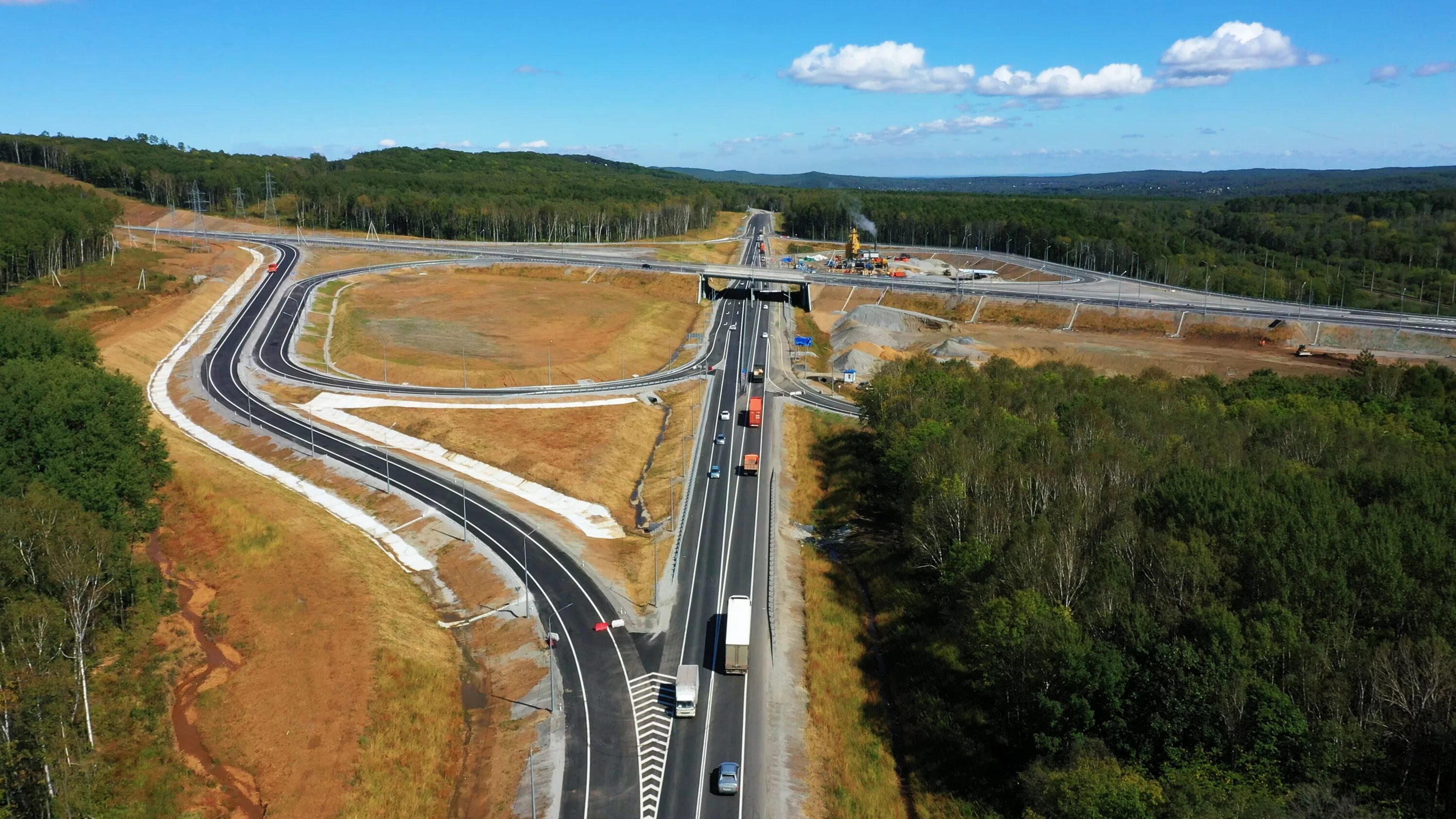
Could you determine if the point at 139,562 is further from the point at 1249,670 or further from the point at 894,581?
the point at 1249,670

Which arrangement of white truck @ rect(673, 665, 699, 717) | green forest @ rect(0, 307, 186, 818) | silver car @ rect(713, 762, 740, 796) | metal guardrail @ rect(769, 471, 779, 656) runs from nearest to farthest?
green forest @ rect(0, 307, 186, 818), silver car @ rect(713, 762, 740, 796), white truck @ rect(673, 665, 699, 717), metal guardrail @ rect(769, 471, 779, 656)

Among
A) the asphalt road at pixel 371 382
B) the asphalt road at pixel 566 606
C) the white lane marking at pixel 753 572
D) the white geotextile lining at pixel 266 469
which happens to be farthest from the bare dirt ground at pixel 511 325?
the white lane marking at pixel 753 572

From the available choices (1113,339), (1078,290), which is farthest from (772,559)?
(1078,290)

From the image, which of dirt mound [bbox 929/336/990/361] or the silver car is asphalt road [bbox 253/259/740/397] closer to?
dirt mound [bbox 929/336/990/361]

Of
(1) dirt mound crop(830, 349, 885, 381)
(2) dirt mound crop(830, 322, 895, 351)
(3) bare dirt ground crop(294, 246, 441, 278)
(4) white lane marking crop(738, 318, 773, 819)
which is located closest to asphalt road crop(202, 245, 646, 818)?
(4) white lane marking crop(738, 318, 773, 819)

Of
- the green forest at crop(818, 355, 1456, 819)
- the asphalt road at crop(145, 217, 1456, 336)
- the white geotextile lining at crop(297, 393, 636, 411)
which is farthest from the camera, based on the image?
the asphalt road at crop(145, 217, 1456, 336)

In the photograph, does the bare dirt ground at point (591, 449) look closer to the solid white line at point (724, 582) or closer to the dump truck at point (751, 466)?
the solid white line at point (724, 582)

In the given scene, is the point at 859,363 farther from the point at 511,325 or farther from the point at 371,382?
the point at 371,382
